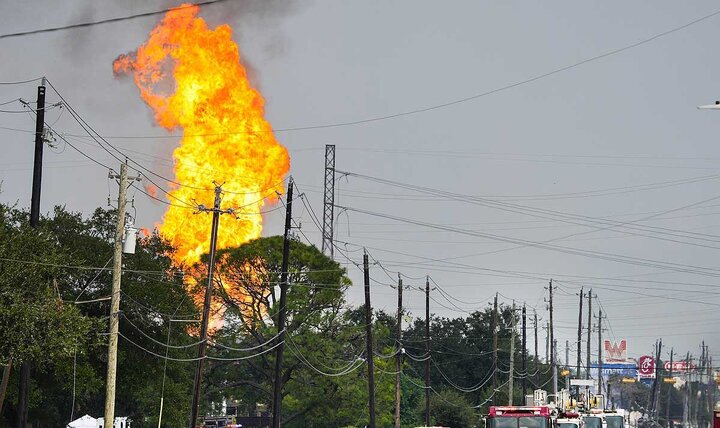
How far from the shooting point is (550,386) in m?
140

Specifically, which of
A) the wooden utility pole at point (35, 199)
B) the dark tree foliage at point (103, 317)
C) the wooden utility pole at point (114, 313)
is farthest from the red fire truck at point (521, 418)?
the dark tree foliage at point (103, 317)

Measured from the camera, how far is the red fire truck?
129ft

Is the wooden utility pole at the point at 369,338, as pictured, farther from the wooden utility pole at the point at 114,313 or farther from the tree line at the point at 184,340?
the wooden utility pole at the point at 114,313

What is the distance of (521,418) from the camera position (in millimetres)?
39344

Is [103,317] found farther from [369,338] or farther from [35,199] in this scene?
[369,338]

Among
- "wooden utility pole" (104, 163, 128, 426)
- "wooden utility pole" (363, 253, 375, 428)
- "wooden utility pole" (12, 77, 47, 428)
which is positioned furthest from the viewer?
"wooden utility pole" (363, 253, 375, 428)

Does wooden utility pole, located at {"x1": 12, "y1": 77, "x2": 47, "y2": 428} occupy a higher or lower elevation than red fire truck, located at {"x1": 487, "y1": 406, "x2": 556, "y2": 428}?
higher

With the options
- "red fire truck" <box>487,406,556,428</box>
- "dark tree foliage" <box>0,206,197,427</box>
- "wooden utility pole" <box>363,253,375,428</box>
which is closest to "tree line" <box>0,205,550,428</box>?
"dark tree foliage" <box>0,206,197,427</box>

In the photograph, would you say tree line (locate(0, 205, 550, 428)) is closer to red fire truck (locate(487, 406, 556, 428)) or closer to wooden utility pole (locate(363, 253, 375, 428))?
wooden utility pole (locate(363, 253, 375, 428))

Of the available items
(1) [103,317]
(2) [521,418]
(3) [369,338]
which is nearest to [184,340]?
(3) [369,338]

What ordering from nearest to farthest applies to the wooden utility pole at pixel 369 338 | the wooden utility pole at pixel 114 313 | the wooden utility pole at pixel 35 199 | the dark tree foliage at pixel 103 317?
1. the wooden utility pole at pixel 114 313
2. the wooden utility pole at pixel 35 199
3. the dark tree foliage at pixel 103 317
4. the wooden utility pole at pixel 369 338

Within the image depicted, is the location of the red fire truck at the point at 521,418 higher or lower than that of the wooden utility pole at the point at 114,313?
lower

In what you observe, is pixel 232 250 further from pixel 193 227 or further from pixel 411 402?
pixel 411 402

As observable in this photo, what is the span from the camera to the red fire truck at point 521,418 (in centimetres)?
3919
